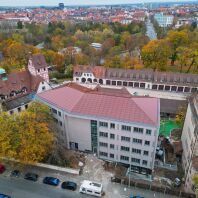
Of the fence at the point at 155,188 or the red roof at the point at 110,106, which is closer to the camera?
the fence at the point at 155,188

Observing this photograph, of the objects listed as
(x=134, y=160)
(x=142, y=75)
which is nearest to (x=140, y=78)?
(x=142, y=75)

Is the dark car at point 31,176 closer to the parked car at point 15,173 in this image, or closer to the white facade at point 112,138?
the parked car at point 15,173

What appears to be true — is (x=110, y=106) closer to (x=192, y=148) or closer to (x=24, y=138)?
(x=192, y=148)

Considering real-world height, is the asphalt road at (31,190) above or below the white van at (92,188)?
below

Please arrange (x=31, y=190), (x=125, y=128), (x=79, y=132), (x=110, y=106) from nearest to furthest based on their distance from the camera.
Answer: (x=31, y=190)
(x=125, y=128)
(x=110, y=106)
(x=79, y=132)

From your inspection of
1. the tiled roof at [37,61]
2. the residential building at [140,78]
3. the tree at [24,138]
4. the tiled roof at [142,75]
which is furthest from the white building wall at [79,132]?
the tiled roof at [142,75]

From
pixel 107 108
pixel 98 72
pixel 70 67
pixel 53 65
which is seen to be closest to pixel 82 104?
pixel 107 108

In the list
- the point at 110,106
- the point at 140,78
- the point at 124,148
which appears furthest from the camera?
the point at 140,78

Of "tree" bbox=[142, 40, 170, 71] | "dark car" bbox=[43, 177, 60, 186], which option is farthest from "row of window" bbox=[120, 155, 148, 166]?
"tree" bbox=[142, 40, 170, 71]
